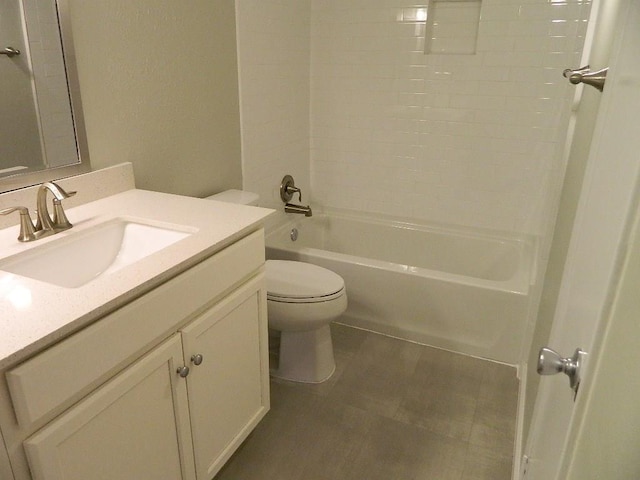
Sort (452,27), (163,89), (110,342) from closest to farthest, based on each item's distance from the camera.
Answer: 1. (110,342)
2. (163,89)
3. (452,27)

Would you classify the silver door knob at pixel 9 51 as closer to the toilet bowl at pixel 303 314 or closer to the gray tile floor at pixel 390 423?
the toilet bowl at pixel 303 314

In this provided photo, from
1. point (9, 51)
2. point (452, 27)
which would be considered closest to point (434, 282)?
point (452, 27)

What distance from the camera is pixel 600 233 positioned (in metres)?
0.60

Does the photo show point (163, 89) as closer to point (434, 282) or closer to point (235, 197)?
point (235, 197)

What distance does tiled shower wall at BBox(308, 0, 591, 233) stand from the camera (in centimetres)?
240

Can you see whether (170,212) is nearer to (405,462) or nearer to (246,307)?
(246,307)

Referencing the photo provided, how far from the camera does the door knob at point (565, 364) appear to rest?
608mm

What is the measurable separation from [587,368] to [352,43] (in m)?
2.58

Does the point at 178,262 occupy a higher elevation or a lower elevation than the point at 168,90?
lower

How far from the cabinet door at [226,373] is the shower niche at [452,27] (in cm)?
178

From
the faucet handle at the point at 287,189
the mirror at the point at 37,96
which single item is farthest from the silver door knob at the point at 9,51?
the faucet handle at the point at 287,189

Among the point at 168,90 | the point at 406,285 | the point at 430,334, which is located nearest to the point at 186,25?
the point at 168,90

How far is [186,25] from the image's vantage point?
6.16 ft

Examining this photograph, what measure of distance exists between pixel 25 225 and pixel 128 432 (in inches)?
23.3
